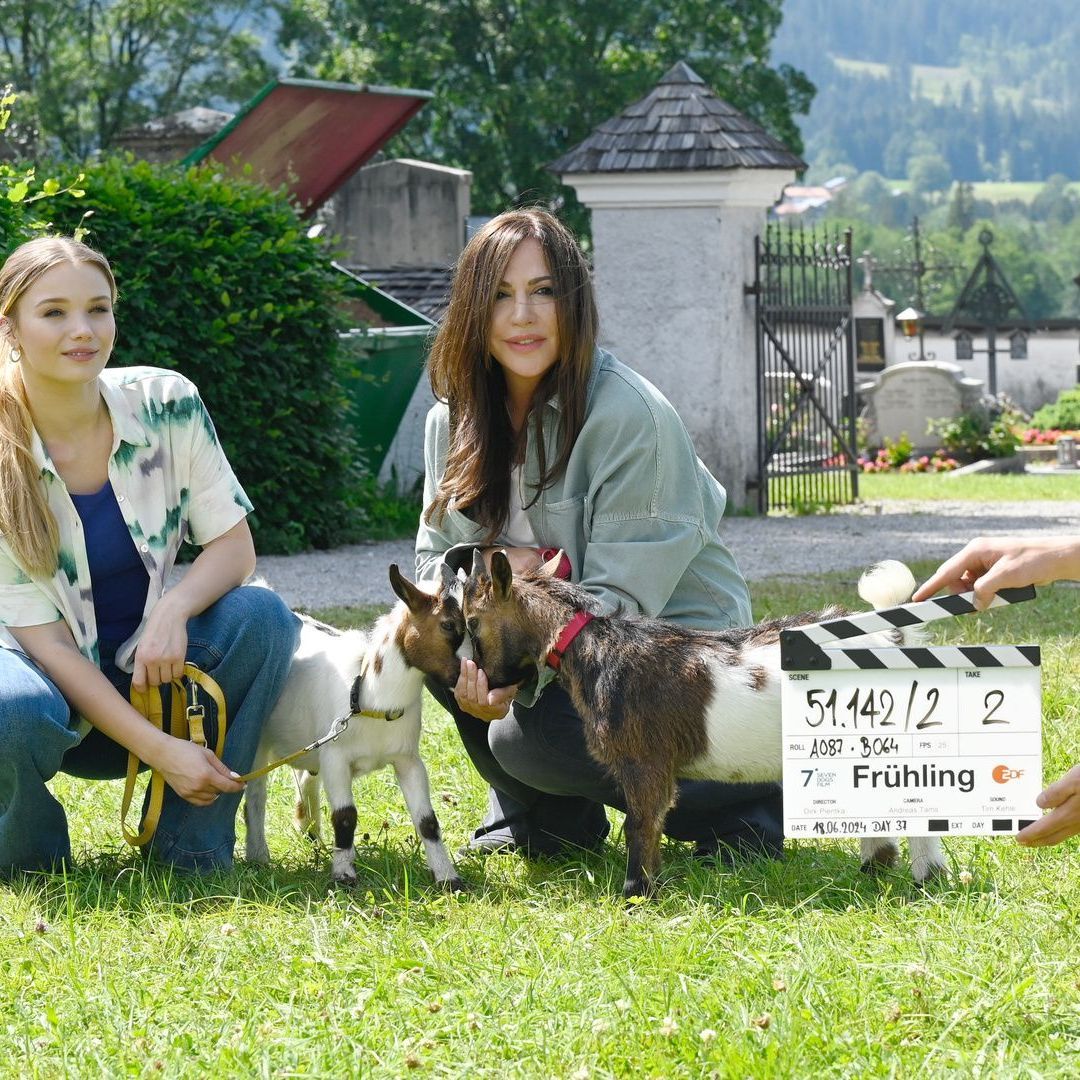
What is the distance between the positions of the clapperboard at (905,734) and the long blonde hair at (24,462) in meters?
1.99

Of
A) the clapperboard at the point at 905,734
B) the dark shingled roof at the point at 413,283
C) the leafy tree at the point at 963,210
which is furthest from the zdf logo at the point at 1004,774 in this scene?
the leafy tree at the point at 963,210

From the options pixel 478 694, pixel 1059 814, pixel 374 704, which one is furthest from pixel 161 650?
pixel 1059 814

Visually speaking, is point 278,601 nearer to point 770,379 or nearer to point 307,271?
point 307,271

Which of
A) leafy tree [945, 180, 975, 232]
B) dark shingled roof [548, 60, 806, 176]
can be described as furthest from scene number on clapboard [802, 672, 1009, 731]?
leafy tree [945, 180, 975, 232]

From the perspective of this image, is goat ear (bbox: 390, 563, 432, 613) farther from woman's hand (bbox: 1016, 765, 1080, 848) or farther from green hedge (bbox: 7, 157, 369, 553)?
green hedge (bbox: 7, 157, 369, 553)

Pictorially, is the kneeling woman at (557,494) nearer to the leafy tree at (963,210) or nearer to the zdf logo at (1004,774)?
the zdf logo at (1004,774)

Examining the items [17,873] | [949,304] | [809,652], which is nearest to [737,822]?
[809,652]

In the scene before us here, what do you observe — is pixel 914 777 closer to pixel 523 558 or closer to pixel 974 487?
pixel 523 558

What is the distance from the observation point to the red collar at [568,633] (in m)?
4.04

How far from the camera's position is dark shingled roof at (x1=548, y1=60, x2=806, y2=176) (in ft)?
49.5

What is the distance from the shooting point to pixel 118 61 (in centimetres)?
4494

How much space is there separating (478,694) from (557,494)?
659 millimetres

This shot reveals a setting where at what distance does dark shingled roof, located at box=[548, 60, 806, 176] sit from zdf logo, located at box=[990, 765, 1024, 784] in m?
12.0

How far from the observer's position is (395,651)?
4.27m
